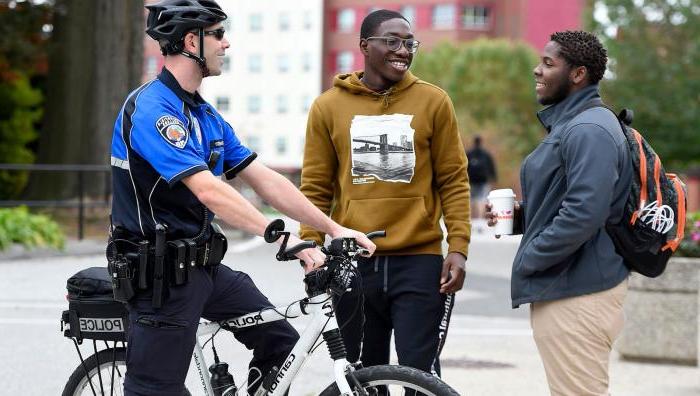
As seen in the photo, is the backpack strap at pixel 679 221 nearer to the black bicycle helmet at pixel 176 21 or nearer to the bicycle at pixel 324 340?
the bicycle at pixel 324 340

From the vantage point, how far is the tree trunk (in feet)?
72.2

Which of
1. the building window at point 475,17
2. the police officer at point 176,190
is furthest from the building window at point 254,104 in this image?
the police officer at point 176,190

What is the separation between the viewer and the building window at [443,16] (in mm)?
87562

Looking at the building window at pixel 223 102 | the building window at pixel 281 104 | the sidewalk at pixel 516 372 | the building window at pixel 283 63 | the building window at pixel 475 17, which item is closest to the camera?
the sidewalk at pixel 516 372

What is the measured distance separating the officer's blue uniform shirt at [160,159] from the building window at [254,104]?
95.7 m

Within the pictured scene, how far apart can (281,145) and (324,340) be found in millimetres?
94151

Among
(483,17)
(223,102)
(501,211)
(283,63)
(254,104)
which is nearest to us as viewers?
(501,211)

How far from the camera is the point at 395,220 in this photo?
16.3ft

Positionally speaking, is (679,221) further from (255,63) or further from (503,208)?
(255,63)

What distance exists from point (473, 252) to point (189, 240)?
16177mm

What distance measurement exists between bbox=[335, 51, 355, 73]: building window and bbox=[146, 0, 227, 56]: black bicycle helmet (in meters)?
88.4

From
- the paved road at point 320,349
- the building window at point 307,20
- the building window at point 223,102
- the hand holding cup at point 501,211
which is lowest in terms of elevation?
A: the building window at point 223,102

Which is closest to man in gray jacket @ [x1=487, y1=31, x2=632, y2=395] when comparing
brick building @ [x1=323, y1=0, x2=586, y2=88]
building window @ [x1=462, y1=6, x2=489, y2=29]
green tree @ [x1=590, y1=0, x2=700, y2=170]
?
green tree @ [x1=590, y1=0, x2=700, y2=170]

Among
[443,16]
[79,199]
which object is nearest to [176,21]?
[79,199]
